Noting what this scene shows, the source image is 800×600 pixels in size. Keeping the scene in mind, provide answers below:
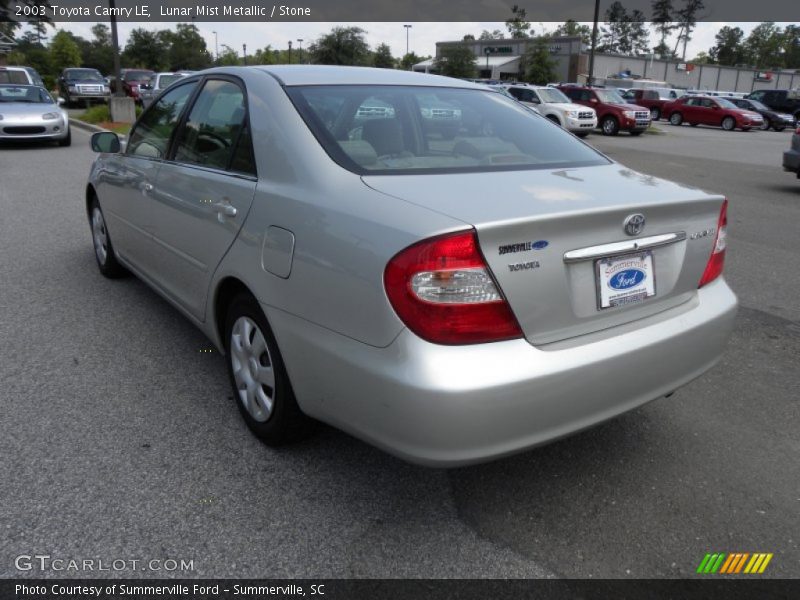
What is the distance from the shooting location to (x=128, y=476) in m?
2.76

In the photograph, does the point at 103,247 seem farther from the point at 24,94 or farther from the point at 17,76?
the point at 17,76

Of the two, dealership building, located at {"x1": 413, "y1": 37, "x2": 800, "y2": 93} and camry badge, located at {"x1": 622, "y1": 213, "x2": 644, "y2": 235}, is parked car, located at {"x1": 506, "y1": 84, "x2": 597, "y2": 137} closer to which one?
camry badge, located at {"x1": 622, "y1": 213, "x2": 644, "y2": 235}

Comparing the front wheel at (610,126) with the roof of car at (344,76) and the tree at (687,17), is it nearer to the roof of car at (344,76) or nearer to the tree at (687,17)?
the roof of car at (344,76)

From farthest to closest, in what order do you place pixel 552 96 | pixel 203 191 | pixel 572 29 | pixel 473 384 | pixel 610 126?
pixel 572 29, pixel 610 126, pixel 552 96, pixel 203 191, pixel 473 384

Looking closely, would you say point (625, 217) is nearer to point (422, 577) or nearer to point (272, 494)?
point (422, 577)

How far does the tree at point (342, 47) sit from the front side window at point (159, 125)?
53.7 metres

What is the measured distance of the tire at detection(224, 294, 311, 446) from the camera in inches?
109

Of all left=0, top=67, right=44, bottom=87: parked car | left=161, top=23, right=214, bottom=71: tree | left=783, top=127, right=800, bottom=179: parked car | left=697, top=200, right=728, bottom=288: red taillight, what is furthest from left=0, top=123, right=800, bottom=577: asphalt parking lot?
left=161, top=23, right=214, bottom=71: tree

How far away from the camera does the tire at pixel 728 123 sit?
1215 inches

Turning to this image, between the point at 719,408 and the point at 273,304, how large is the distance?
234 cm

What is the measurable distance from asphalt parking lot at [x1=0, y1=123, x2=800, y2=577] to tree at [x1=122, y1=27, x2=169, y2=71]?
7243 centimetres

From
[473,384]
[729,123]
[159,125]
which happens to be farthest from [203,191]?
[729,123]

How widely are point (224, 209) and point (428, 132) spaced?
1.00m

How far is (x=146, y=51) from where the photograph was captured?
6850 centimetres
